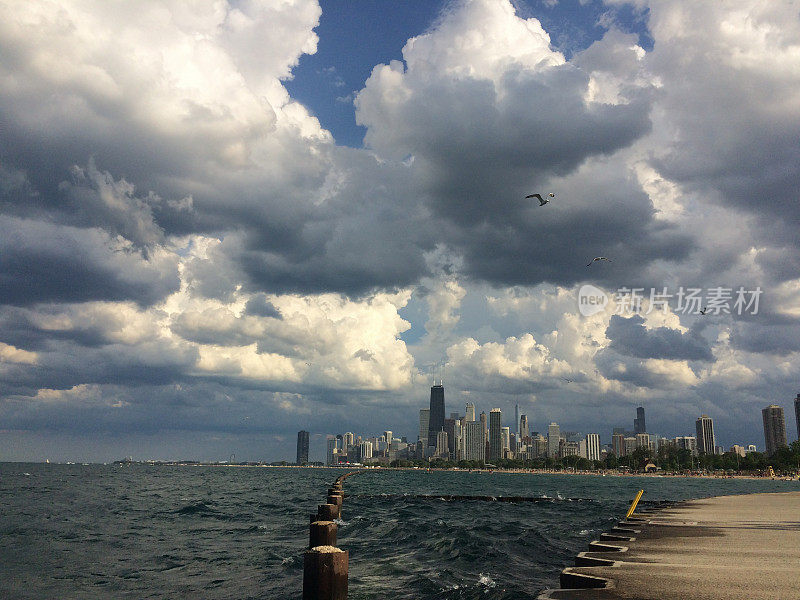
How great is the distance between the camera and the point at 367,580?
20.8m

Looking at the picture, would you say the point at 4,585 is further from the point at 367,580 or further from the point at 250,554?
the point at 367,580

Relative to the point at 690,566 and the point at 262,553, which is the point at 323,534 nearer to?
the point at 690,566

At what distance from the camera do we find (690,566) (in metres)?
11.9

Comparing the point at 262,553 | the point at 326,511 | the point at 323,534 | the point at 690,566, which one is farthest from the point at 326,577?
the point at 262,553

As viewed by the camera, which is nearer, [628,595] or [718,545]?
[628,595]

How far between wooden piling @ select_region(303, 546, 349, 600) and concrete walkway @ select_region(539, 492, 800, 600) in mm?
4166

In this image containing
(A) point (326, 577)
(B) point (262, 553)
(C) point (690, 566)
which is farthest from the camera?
(B) point (262, 553)

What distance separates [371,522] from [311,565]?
→ 32918 mm

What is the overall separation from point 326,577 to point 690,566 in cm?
764

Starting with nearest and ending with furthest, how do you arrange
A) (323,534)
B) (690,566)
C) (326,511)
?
(690,566), (323,534), (326,511)

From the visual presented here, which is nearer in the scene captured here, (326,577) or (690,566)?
(326,577)

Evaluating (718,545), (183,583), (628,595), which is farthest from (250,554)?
(628,595)

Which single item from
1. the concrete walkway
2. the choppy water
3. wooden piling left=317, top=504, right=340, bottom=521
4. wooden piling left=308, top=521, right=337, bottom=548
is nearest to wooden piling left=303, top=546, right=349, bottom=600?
the concrete walkway

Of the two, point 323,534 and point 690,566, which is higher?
point 690,566
